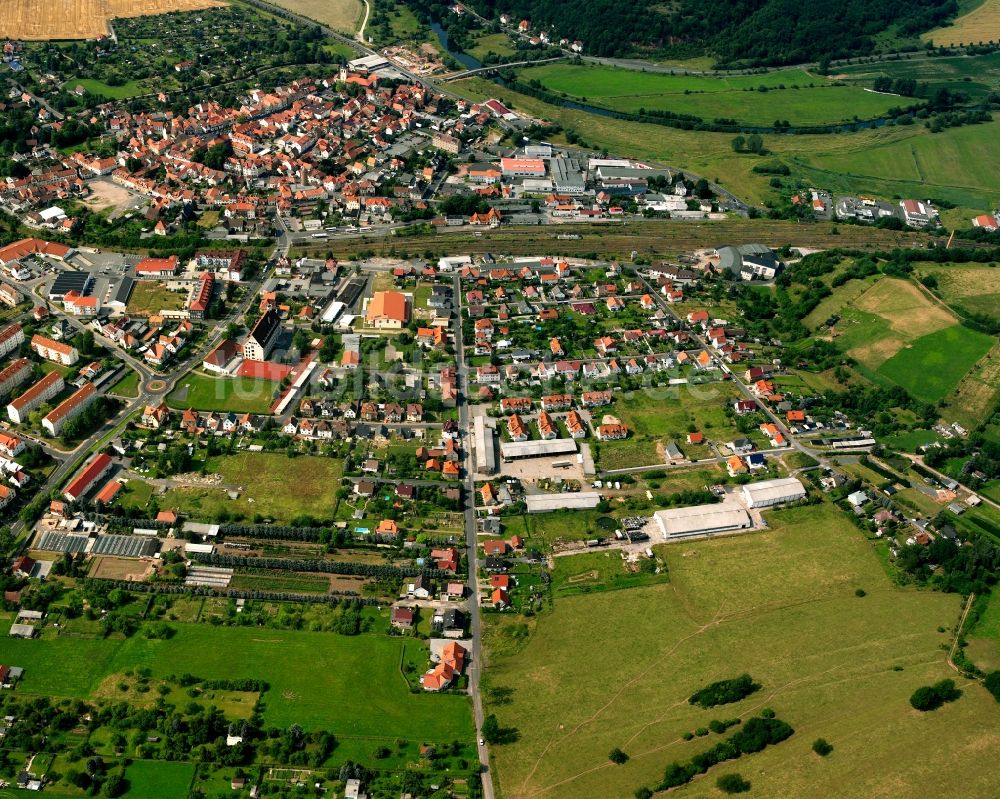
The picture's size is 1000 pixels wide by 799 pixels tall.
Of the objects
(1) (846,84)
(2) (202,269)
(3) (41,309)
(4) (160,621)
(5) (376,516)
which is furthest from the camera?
(1) (846,84)

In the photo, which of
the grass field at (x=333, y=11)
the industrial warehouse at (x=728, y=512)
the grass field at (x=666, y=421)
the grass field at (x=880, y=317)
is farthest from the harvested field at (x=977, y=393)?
the grass field at (x=333, y=11)

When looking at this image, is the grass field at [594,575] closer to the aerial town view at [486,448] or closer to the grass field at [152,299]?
the aerial town view at [486,448]

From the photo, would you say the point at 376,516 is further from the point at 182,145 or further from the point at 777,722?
the point at 182,145

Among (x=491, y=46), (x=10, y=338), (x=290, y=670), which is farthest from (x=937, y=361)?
(x=491, y=46)

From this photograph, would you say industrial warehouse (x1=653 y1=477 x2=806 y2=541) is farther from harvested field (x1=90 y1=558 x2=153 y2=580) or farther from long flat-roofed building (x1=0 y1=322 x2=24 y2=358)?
long flat-roofed building (x1=0 y1=322 x2=24 y2=358)

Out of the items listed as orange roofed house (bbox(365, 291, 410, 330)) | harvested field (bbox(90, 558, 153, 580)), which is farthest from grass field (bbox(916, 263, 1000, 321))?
harvested field (bbox(90, 558, 153, 580))

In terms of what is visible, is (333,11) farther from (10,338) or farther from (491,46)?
→ (10,338)

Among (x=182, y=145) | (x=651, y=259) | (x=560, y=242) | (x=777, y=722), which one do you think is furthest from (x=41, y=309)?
(x=777, y=722)
